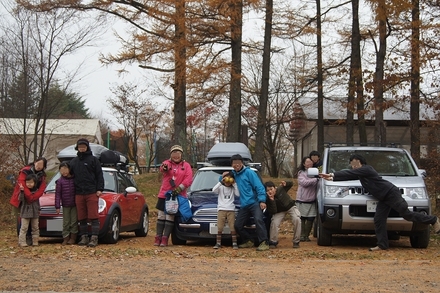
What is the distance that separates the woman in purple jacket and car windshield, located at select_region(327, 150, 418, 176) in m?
4.90

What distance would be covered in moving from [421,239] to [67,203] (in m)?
6.45

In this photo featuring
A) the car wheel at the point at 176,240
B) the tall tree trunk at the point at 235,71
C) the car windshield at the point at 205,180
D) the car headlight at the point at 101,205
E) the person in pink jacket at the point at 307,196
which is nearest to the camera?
the car wheel at the point at 176,240

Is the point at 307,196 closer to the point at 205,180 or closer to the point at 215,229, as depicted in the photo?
the point at 205,180

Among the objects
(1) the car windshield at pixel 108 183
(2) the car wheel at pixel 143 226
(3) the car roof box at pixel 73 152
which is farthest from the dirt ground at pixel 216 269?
(3) the car roof box at pixel 73 152

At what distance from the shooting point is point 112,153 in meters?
14.3

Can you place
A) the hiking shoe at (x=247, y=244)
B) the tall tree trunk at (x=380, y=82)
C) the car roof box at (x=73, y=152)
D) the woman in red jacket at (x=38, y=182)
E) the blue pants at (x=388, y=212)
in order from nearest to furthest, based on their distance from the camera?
the blue pants at (x=388, y=212) < the hiking shoe at (x=247, y=244) < the woman in red jacket at (x=38, y=182) < the car roof box at (x=73, y=152) < the tall tree trunk at (x=380, y=82)

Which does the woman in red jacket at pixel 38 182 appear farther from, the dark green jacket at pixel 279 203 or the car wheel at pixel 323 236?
the car wheel at pixel 323 236

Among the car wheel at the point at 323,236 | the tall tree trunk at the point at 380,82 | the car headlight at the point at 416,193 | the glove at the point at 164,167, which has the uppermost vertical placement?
the tall tree trunk at the point at 380,82

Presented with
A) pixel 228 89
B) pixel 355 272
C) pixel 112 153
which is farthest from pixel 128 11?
pixel 355 272

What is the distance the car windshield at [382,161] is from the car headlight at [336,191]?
45.2 inches

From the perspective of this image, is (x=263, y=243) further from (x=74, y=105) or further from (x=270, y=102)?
(x=74, y=105)

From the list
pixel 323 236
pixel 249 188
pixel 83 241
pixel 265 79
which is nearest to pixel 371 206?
pixel 323 236

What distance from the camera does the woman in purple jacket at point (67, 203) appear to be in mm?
12000

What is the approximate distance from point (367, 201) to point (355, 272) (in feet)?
10.3
